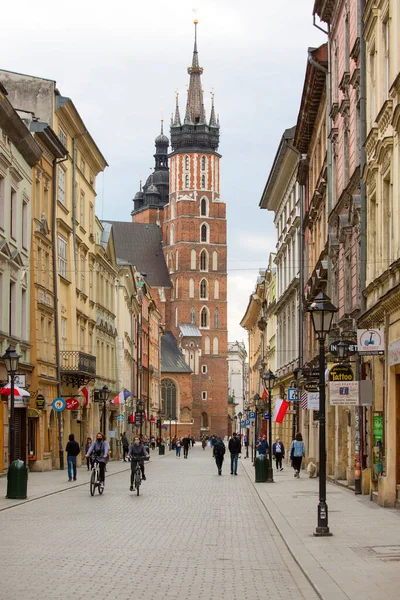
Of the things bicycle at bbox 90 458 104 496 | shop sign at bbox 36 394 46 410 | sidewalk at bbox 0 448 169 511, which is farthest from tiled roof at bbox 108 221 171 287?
bicycle at bbox 90 458 104 496

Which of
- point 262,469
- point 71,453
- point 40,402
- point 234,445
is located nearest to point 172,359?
point 234,445

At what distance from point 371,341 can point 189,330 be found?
128707 mm

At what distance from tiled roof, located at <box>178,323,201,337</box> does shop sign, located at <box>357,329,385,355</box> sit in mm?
127371

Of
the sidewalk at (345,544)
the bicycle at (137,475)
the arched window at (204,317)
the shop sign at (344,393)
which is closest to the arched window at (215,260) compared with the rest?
the arched window at (204,317)

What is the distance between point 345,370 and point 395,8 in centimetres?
690

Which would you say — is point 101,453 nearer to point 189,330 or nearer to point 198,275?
point 189,330

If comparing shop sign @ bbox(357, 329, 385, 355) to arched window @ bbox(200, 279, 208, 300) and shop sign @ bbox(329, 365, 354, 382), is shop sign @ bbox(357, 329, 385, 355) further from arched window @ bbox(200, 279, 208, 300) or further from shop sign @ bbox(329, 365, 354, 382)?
arched window @ bbox(200, 279, 208, 300)

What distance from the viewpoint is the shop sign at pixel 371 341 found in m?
21.7

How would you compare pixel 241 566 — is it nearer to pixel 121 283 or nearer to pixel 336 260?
pixel 336 260

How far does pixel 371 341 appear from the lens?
21.8 m

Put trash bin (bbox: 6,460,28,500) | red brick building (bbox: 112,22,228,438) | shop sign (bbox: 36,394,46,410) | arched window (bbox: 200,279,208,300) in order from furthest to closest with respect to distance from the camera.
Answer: arched window (bbox: 200,279,208,300), red brick building (bbox: 112,22,228,438), shop sign (bbox: 36,394,46,410), trash bin (bbox: 6,460,28,500)

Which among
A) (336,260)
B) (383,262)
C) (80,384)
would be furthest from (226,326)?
(383,262)

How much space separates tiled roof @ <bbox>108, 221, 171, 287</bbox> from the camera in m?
157

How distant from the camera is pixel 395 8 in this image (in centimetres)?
2016
